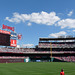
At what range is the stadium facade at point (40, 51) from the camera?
71.0 m

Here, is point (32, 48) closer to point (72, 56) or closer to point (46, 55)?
point (46, 55)

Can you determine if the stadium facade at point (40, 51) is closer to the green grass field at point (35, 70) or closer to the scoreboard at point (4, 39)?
the scoreboard at point (4, 39)

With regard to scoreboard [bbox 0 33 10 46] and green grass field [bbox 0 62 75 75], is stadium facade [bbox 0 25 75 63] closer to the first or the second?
scoreboard [bbox 0 33 10 46]

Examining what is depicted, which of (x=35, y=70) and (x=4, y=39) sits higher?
(x=4, y=39)

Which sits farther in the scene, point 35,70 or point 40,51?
point 40,51

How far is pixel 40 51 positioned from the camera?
8238 centimetres

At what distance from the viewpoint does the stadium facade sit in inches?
2795

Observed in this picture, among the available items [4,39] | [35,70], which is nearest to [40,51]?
[4,39]

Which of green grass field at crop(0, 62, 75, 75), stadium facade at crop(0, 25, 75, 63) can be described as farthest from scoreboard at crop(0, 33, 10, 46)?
green grass field at crop(0, 62, 75, 75)

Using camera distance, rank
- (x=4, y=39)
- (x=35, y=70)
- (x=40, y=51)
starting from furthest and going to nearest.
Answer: (x=40, y=51) → (x=4, y=39) → (x=35, y=70)

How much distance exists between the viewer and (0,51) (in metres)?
73.0

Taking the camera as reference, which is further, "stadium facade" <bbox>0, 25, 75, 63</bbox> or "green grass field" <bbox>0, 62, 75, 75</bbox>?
"stadium facade" <bbox>0, 25, 75, 63</bbox>

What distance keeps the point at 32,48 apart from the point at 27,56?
32.8 feet

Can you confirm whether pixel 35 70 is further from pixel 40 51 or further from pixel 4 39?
pixel 40 51
